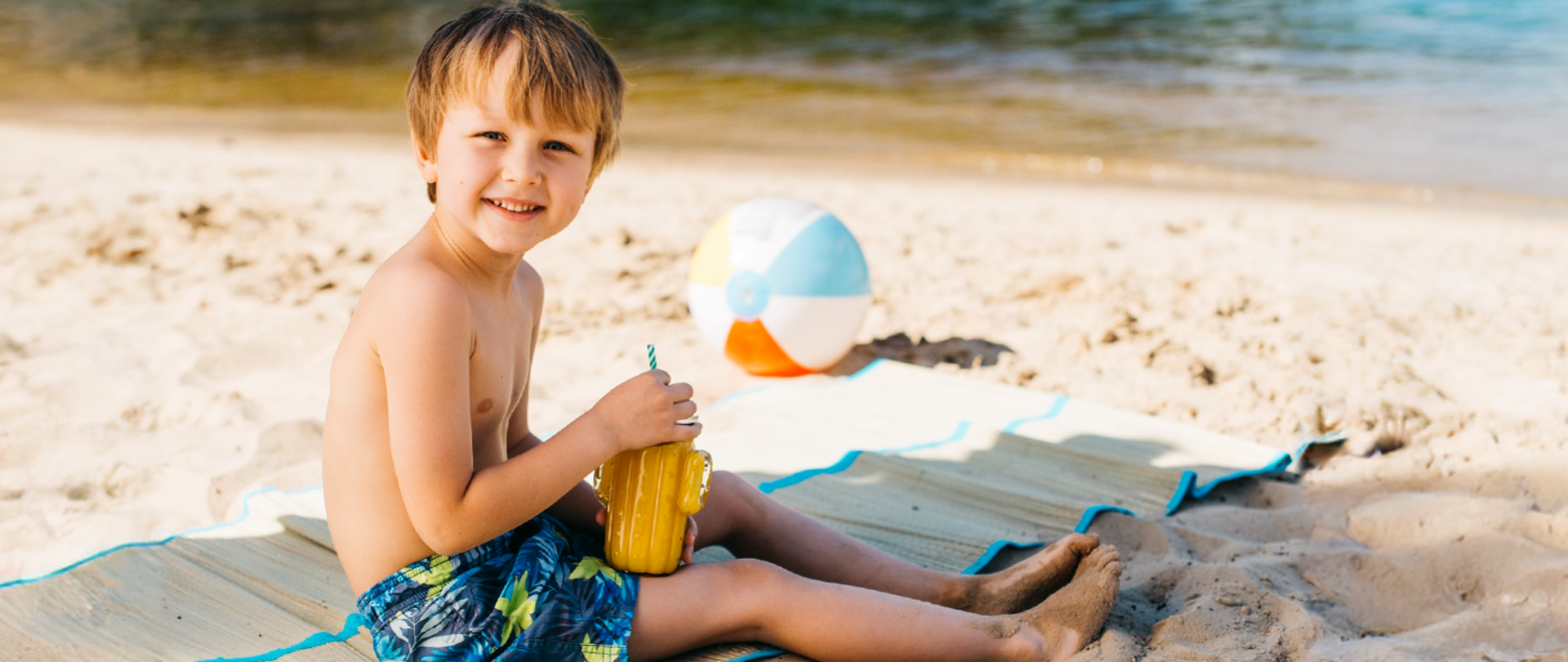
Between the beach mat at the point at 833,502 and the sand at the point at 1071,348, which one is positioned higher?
the sand at the point at 1071,348

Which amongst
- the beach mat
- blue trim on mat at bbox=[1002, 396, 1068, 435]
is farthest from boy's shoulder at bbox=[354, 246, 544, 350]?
blue trim on mat at bbox=[1002, 396, 1068, 435]

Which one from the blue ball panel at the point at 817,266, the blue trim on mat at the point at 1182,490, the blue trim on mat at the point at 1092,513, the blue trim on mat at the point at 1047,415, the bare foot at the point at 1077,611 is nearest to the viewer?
the bare foot at the point at 1077,611

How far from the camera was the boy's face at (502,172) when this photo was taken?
5.45ft

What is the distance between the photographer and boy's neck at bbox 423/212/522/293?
1741 millimetres

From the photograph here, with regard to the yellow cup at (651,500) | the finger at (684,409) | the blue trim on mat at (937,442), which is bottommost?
the blue trim on mat at (937,442)

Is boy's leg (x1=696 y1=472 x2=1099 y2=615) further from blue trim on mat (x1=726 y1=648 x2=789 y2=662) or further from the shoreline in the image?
the shoreline

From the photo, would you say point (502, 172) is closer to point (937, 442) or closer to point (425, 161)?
point (425, 161)

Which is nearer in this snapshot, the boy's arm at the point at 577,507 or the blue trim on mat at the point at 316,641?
the blue trim on mat at the point at 316,641

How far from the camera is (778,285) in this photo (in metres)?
3.47

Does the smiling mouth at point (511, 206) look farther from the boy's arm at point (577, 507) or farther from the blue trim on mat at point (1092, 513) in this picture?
the blue trim on mat at point (1092, 513)

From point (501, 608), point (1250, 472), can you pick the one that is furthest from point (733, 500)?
point (1250, 472)

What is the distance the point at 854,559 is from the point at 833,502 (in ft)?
2.12

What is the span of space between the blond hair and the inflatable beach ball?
67.0 inches

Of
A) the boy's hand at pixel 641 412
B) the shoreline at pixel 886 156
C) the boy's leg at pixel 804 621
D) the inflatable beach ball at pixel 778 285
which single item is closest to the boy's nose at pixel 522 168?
the boy's hand at pixel 641 412
